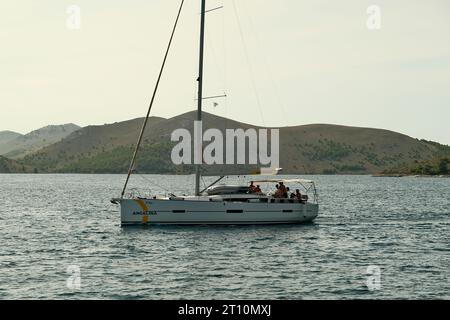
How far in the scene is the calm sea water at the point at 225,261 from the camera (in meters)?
29.7

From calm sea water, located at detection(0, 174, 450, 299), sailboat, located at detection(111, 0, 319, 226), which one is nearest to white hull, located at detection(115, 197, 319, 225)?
sailboat, located at detection(111, 0, 319, 226)

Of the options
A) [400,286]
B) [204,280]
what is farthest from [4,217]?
[400,286]

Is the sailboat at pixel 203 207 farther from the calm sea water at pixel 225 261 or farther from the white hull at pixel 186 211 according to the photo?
the calm sea water at pixel 225 261

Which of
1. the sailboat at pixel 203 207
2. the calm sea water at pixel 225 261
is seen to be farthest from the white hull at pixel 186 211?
the calm sea water at pixel 225 261

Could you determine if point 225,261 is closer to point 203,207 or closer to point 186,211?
point 203,207

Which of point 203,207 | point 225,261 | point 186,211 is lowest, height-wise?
point 225,261

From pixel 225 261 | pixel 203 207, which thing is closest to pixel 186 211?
pixel 203 207

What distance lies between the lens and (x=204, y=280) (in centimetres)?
3175

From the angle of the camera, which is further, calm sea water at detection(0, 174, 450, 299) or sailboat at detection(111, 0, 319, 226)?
sailboat at detection(111, 0, 319, 226)

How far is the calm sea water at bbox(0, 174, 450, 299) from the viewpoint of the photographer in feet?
97.3

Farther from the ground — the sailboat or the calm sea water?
the sailboat

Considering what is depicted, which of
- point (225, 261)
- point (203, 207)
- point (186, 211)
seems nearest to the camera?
point (225, 261)

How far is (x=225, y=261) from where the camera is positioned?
37344 millimetres

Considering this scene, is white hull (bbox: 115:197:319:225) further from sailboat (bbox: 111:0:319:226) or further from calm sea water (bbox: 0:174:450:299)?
calm sea water (bbox: 0:174:450:299)
